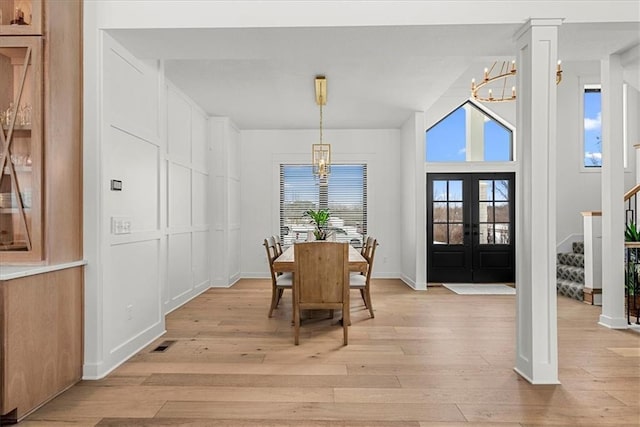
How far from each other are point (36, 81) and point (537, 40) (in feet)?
10.7

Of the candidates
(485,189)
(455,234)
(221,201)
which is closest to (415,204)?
(455,234)

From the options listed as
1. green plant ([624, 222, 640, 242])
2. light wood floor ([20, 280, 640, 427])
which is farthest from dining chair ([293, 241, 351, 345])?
green plant ([624, 222, 640, 242])

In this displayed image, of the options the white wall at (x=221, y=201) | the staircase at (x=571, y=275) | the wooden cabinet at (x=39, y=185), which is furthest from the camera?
the white wall at (x=221, y=201)

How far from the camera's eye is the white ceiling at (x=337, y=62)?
2.97 metres

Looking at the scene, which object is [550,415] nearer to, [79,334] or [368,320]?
[368,320]

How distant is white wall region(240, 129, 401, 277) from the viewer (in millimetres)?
7742

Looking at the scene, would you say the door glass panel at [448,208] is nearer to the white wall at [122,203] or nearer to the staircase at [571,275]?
the staircase at [571,275]

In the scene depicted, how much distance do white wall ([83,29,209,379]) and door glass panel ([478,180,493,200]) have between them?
→ 538 cm

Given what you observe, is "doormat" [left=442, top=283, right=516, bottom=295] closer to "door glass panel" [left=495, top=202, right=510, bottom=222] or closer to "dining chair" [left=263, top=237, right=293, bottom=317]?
"door glass panel" [left=495, top=202, right=510, bottom=222]

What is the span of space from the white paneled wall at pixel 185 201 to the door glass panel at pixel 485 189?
4.71 metres

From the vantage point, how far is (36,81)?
8.46ft

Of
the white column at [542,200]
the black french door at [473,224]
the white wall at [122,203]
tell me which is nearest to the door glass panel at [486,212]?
the black french door at [473,224]

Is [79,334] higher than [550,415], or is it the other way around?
[79,334]

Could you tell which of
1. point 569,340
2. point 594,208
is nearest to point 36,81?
point 569,340
